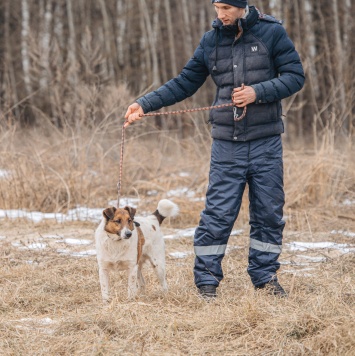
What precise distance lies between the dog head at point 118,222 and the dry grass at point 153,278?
1.67 ft

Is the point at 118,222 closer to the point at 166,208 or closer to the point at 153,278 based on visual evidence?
the point at 166,208

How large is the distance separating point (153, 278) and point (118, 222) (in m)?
1.08

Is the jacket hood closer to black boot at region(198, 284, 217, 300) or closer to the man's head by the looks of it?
the man's head

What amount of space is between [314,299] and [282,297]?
52cm

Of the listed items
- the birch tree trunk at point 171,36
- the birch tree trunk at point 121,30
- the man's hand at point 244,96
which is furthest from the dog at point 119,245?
the birch tree trunk at point 121,30

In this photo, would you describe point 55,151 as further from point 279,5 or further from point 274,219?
point 279,5

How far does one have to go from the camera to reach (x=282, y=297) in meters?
4.65

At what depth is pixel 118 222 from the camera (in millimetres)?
4812

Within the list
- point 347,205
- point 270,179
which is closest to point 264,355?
point 270,179

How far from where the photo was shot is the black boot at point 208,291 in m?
4.74

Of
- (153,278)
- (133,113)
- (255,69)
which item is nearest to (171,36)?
(153,278)

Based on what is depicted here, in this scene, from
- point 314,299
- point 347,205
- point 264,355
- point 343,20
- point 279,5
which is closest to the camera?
point 264,355

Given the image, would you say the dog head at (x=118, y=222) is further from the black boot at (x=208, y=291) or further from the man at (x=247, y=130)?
the black boot at (x=208, y=291)

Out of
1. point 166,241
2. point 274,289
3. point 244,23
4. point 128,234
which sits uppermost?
point 244,23
